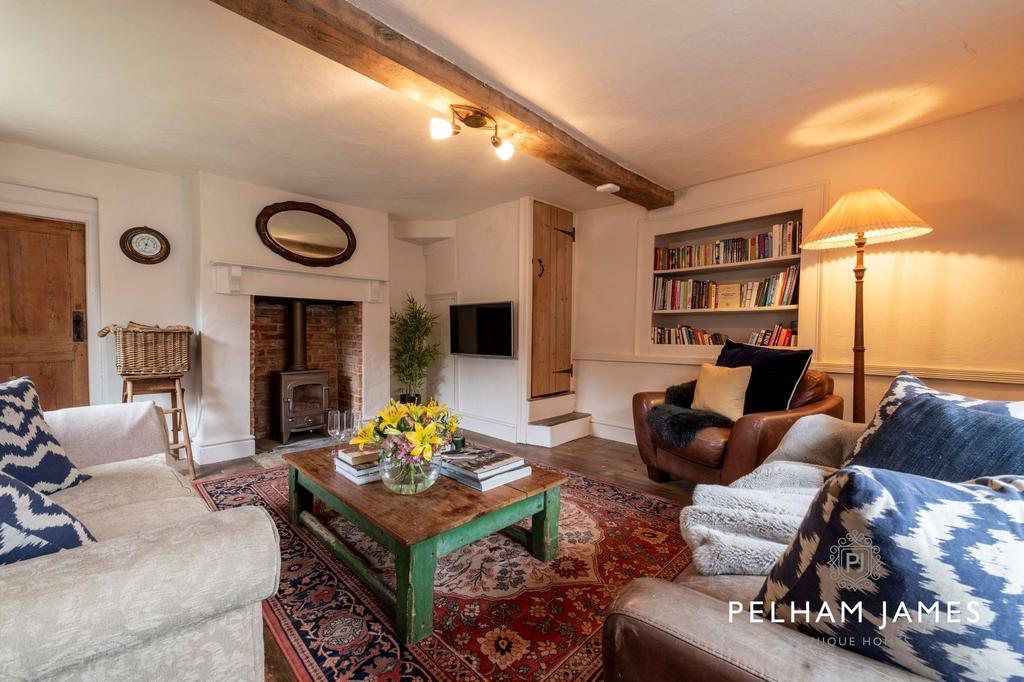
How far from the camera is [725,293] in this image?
11.2 feet

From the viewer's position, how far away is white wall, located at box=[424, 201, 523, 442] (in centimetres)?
393

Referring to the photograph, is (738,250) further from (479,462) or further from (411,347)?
(411,347)

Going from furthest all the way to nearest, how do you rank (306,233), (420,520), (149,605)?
(306,233) → (420,520) → (149,605)

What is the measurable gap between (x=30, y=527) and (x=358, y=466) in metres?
1.11

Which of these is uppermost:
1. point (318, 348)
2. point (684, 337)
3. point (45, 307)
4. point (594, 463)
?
point (45, 307)

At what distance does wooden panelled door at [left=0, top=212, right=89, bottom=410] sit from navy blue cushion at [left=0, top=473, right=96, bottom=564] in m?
3.21

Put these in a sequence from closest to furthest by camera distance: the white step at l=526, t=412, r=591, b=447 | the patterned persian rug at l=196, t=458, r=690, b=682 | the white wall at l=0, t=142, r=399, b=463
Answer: the patterned persian rug at l=196, t=458, r=690, b=682, the white wall at l=0, t=142, r=399, b=463, the white step at l=526, t=412, r=591, b=447

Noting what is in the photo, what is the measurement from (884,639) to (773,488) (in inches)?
35.3

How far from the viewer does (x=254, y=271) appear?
3.45 metres

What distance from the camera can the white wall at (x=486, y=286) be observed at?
393 centimetres

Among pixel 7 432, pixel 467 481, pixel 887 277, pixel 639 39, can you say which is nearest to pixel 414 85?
pixel 639 39

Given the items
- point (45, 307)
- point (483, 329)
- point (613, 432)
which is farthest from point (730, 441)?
point (45, 307)

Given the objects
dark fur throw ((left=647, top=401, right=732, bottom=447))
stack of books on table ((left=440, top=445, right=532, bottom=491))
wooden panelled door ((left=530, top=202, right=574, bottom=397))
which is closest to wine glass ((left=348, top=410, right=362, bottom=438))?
stack of books on table ((left=440, top=445, right=532, bottom=491))

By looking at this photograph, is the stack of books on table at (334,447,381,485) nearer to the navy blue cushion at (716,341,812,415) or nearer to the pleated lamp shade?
the navy blue cushion at (716,341,812,415)
